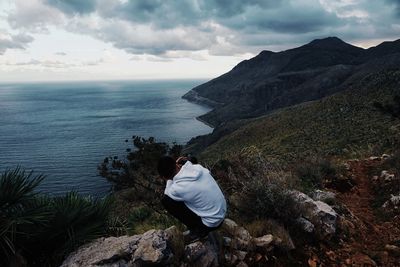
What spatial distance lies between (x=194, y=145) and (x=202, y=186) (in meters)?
93.8

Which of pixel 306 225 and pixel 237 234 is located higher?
pixel 237 234

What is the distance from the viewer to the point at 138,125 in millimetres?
138500

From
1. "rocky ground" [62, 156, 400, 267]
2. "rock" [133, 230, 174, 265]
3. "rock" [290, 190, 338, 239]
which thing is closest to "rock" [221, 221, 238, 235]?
"rocky ground" [62, 156, 400, 267]

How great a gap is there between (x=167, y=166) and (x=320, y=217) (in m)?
3.45

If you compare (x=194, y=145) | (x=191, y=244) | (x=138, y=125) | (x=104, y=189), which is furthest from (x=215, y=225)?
(x=138, y=125)

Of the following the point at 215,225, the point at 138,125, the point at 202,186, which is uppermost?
the point at 202,186

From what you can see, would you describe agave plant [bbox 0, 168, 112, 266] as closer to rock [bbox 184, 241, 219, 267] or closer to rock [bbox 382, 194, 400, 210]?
rock [bbox 184, 241, 219, 267]

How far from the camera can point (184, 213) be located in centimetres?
530

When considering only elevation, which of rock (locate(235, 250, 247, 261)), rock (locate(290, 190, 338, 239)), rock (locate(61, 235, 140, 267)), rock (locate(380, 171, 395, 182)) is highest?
rock (locate(61, 235, 140, 267))

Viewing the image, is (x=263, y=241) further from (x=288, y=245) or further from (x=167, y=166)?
(x=167, y=166)

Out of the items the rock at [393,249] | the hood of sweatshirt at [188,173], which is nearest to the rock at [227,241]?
the hood of sweatshirt at [188,173]

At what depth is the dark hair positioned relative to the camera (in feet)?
17.0

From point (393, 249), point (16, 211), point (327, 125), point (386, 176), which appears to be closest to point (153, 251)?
point (16, 211)

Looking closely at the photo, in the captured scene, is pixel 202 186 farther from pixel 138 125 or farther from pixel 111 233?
pixel 138 125
